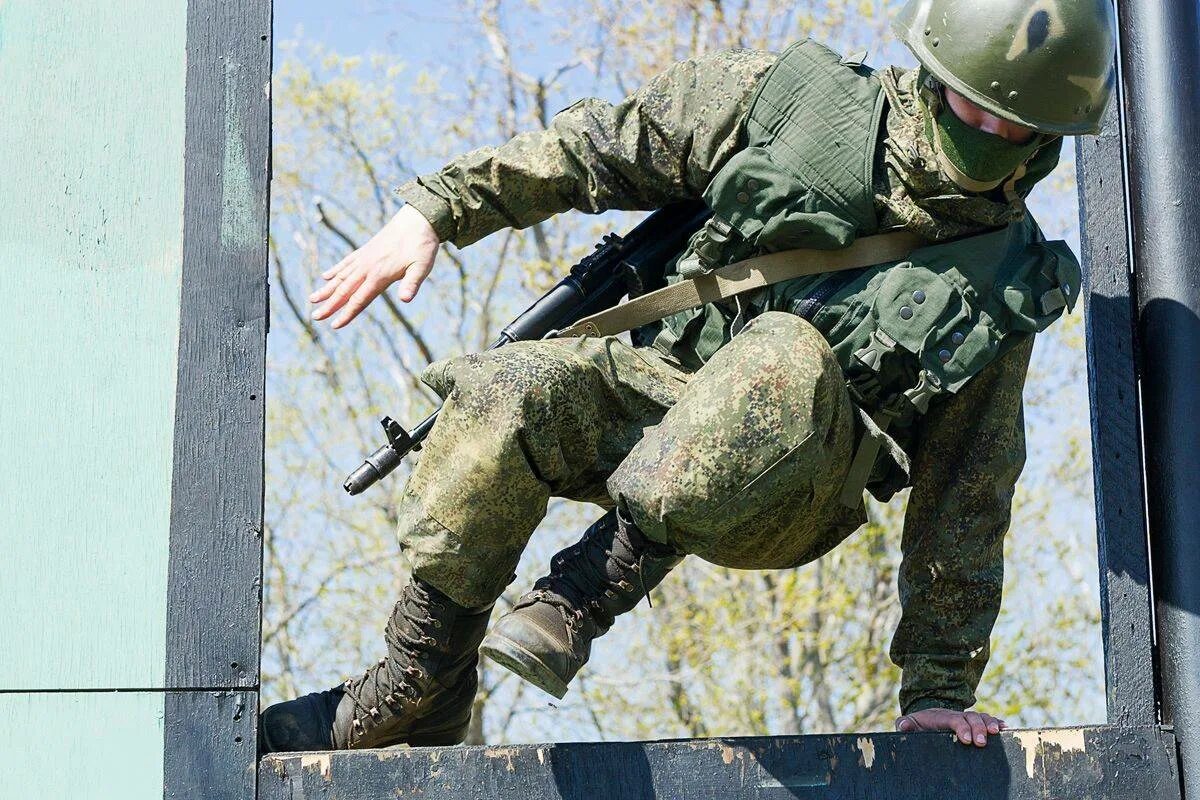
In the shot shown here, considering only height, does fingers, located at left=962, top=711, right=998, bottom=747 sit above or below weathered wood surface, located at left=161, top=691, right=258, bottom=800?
below

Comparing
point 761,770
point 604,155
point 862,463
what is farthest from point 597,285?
point 761,770

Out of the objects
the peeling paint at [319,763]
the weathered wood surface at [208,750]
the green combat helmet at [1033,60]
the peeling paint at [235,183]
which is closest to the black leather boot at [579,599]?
the peeling paint at [319,763]

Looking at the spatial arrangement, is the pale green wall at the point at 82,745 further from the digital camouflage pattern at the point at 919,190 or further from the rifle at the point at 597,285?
the digital camouflage pattern at the point at 919,190

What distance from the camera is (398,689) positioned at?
2.83 metres

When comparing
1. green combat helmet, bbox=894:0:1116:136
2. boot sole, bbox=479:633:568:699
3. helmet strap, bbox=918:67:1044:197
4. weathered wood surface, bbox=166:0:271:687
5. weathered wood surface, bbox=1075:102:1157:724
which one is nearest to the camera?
boot sole, bbox=479:633:568:699

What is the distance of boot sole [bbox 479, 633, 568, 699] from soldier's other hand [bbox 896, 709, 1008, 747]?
2.15 feet

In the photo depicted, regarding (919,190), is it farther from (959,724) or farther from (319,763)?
(319,763)

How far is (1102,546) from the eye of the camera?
10.00 feet

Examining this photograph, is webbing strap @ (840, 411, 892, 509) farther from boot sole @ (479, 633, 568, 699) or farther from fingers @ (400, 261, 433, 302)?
fingers @ (400, 261, 433, 302)

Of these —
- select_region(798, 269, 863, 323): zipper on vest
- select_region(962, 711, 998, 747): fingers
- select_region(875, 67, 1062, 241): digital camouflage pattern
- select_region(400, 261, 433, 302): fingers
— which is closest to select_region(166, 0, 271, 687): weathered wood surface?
select_region(400, 261, 433, 302): fingers

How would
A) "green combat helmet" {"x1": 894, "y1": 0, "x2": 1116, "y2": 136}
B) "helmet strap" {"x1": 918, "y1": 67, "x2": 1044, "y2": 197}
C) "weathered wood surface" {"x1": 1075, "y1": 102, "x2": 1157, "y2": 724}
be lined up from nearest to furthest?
"green combat helmet" {"x1": 894, "y1": 0, "x2": 1116, "y2": 136} < "helmet strap" {"x1": 918, "y1": 67, "x2": 1044, "y2": 197} < "weathered wood surface" {"x1": 1075, "y1": 102, "x2": 1157, "y2": 724}

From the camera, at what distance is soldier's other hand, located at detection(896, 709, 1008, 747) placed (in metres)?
2.72

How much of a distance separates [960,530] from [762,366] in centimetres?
66

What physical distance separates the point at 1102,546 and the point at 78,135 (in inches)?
80.5
